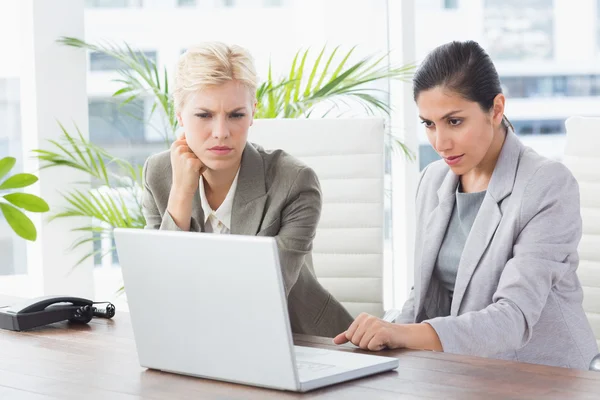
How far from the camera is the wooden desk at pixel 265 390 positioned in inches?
54.1

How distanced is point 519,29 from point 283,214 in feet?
9.64

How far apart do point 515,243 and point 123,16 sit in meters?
2.54

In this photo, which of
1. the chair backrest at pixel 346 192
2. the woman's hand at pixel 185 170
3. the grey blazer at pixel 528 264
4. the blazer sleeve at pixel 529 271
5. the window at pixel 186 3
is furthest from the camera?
the window at pixel 186 3

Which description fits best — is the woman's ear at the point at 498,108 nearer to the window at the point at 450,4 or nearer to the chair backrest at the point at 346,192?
the chair backrest at the point at 346,192

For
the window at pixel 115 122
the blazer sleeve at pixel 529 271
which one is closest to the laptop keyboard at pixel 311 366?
the blazer sleeve at pixel 529 271

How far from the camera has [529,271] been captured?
192 cm

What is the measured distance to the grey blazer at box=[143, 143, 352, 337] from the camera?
7.09 feet

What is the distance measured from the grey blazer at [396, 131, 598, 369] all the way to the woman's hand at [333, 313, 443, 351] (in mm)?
191

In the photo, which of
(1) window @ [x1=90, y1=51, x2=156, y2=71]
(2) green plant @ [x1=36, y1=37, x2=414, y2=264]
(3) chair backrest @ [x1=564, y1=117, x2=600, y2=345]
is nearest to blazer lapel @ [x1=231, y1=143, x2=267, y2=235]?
(3) chair backrest @ [x1=564, y1=117, x2=600, y2=345]

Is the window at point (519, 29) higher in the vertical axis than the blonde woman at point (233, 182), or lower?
higher

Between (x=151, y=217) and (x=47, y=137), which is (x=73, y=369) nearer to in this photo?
(x=151, y=217)

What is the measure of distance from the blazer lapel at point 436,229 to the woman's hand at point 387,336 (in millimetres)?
535

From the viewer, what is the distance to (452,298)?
2.24 meters

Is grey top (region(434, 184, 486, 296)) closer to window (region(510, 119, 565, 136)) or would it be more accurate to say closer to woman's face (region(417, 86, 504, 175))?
woman's face (region(417, 86, 504, 175))
